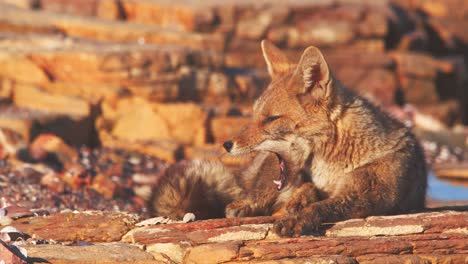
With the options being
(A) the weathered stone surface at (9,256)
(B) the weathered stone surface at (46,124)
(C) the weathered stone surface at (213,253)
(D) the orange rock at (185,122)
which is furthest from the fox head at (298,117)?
(D) the orange rock at (185,122)

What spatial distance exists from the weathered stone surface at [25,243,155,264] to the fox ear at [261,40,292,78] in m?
2.06

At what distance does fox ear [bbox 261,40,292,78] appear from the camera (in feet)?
25.5

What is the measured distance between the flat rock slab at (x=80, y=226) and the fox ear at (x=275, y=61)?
5.49 ft

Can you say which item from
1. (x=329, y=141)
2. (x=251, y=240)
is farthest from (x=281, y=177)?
(x=251, y=240)

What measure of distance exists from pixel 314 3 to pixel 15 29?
8.18 m

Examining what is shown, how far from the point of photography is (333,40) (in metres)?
22.8

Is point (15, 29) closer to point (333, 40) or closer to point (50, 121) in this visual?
point (50, 121)

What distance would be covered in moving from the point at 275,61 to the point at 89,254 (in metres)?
2.44

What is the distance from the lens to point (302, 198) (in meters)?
7.00

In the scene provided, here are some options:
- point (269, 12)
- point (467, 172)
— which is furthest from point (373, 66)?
point (467, 172)

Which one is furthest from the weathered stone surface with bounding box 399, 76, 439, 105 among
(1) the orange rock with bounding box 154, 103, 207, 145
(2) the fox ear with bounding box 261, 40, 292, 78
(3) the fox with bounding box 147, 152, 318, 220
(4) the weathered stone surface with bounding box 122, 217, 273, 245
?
(4) the weathered stone surface with bounding box 122, 217, 273, 245

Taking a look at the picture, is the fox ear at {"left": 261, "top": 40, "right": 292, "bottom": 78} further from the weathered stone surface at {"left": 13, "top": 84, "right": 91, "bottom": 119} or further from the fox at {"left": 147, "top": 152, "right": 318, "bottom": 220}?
the weathered stone surface at {"left": 13, "top": 84, "right": 91, "bottom": 119}

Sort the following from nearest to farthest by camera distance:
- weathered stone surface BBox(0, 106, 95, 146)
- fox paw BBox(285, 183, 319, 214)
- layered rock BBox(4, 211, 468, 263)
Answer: layered rock BBox(4, 211, 468, 263) → fox paw BBox(285, 183, 319, 214) → weathered stone surface BBox(0, 106, 95, 146)

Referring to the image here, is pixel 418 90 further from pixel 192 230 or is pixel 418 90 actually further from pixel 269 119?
pixel 192 230
